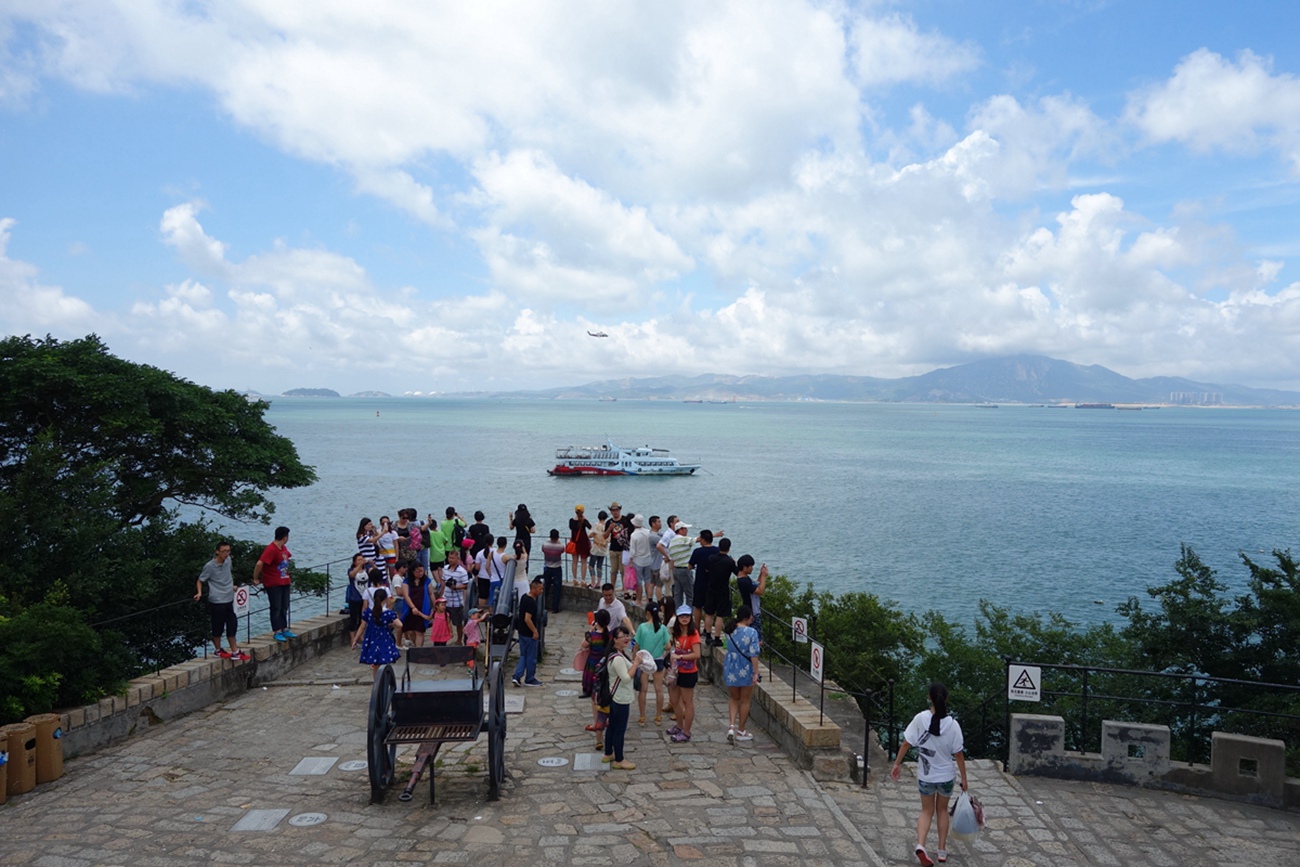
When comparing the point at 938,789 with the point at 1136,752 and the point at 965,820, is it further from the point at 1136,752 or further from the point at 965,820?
the point at 1136,752

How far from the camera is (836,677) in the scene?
1975cm

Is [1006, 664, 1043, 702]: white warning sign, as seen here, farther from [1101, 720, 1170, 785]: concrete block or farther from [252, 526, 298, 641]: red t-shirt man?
[252, 526, 298, 641]: red t-shirt man

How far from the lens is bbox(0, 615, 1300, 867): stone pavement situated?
6562 millimetres

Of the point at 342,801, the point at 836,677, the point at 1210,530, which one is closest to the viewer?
the point at 342,801

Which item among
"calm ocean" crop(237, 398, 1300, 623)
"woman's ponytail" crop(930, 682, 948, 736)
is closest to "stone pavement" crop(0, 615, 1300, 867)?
"woman's ponytail" crop(930, 682, 948, 736)

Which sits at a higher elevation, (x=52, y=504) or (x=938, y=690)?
(x=52, y=504)

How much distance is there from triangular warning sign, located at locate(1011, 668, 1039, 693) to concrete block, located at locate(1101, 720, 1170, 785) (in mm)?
842

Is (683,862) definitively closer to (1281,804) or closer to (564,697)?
(564,697)

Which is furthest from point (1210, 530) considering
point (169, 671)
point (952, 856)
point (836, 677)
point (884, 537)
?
point (169, 671)

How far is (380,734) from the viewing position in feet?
24.4

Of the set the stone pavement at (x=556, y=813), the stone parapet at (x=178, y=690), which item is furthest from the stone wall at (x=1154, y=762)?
the stone parapet at (x=178, y=690)

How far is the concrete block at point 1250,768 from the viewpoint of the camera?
8344 millimetres

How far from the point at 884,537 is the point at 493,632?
4136cm

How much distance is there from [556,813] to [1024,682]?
5066 millimetres
